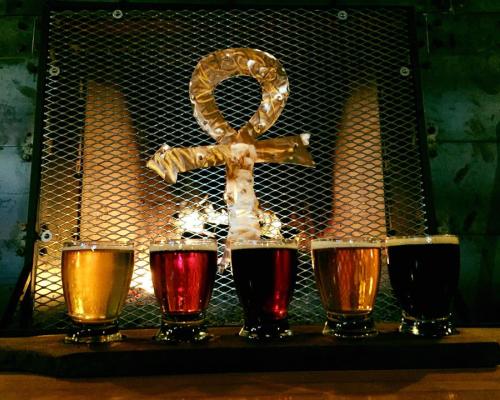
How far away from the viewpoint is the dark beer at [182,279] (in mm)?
845

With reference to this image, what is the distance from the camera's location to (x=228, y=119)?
1405 millimetres

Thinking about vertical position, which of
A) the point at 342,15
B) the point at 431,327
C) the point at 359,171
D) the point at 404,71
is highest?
the point at 342,15

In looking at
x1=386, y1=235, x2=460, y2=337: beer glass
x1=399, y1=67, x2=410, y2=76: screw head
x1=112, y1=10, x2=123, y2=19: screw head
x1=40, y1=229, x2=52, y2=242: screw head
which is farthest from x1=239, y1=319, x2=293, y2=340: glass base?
x1=112, y1=10, x2=123, y2=19: screw head

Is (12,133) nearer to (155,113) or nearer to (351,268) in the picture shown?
(155,113)

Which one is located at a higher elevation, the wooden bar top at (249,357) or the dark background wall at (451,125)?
the dark background wall at (451,125)

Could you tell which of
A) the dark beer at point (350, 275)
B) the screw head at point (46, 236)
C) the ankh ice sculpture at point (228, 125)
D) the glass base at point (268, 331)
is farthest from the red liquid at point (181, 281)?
the screw head at point (46, 236)

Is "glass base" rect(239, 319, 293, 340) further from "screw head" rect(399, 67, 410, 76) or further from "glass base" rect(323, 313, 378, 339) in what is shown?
"screw head" rect(399, 67, 410, 76)

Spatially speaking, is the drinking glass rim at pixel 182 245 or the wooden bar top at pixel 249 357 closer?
the wooden bar top at pixel 249 357

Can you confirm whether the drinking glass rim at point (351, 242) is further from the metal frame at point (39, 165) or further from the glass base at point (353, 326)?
the metal frame at point (39, 165)

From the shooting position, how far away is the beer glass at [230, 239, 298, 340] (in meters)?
0.84

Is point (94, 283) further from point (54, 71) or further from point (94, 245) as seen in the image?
point (54, 71)

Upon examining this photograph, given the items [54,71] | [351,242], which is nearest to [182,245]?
[351,242]

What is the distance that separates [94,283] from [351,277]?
47cm

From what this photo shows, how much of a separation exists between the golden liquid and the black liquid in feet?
1.75
